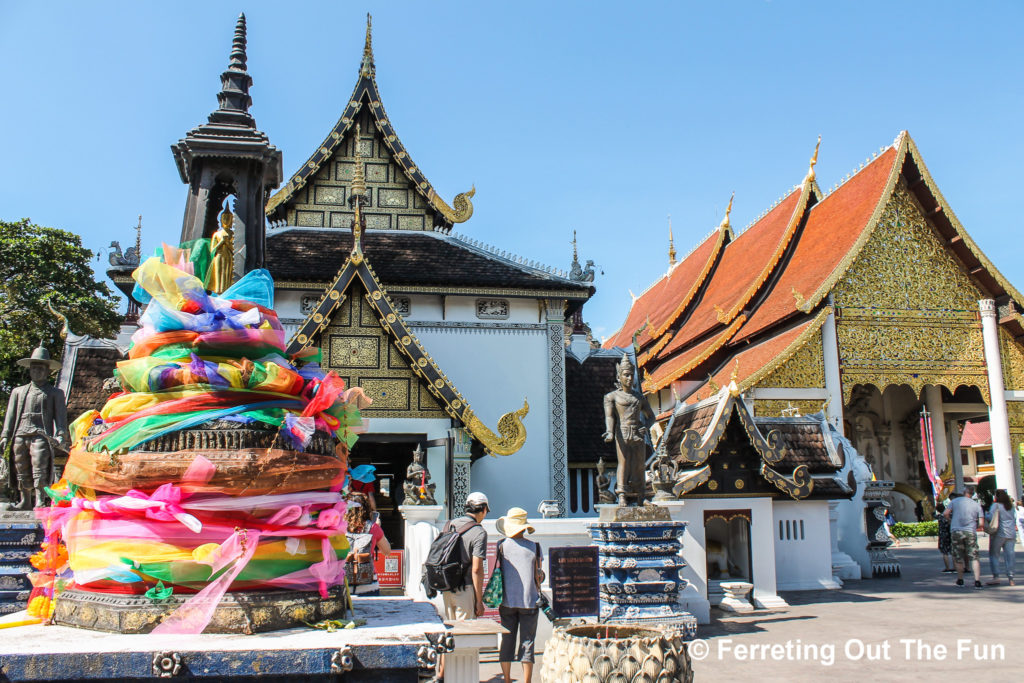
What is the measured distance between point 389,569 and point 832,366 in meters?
11.9

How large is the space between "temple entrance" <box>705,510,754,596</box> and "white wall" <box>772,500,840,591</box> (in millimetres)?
628

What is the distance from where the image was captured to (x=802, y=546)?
35.6 ft

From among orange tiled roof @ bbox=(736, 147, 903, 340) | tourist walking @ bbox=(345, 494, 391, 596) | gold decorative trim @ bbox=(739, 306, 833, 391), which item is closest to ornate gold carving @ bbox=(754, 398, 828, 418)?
gold decorative trim @ bbox=(739, 306, 833, 391)

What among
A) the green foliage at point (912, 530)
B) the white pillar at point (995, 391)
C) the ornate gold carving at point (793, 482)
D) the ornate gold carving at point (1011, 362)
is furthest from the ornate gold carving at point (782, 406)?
the ornate gold carving at point (793, 482)

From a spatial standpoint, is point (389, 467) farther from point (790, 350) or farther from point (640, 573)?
point (640, 573)

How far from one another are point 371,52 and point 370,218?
342cm

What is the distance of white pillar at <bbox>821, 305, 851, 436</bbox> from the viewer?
16875 millimetres

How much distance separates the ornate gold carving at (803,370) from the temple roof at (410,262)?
494cm

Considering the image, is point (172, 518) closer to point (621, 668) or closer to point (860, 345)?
point (621, 668)

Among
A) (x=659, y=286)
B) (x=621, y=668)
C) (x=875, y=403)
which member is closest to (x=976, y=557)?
(x=621, y=668)

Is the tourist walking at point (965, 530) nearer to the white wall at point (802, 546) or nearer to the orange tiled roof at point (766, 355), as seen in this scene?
the white wall at point (802, 546)

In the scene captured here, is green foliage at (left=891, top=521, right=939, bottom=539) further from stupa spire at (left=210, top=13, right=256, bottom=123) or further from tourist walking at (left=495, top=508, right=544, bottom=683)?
stupa spire at (left=210, top=13, right=256, bottom=123)

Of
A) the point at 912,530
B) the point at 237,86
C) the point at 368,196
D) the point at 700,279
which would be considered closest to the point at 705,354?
the point at 700,279

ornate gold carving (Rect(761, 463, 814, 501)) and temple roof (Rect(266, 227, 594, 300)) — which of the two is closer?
ornate gold carving (Rect(761, 463, 814, 501))
